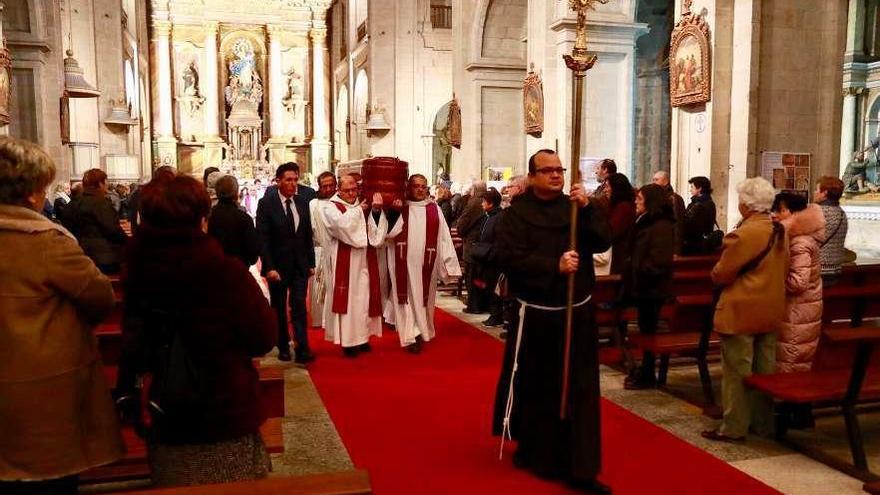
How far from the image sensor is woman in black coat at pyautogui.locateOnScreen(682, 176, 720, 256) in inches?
321

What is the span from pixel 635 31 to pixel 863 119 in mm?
8184

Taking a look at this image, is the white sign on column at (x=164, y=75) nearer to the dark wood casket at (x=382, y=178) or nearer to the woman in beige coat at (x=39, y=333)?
the dark wood casket at (x=382, y=178)

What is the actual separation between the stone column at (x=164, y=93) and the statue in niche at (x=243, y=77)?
2.52 m

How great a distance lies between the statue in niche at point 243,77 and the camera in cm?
3175

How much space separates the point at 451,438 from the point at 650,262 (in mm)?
1967

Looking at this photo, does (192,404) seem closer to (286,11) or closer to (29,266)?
(29,266)

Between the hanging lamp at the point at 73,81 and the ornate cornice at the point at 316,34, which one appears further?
the ornate cornice at the point at 316,34

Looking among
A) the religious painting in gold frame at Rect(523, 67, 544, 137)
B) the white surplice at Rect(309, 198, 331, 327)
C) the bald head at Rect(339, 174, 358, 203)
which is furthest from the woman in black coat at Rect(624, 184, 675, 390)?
the religious painting in gold frame at Rect(523, 67, 544, 137)

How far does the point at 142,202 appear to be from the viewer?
7.36 feet

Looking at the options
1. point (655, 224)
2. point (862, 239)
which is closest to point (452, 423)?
point (655, 224)

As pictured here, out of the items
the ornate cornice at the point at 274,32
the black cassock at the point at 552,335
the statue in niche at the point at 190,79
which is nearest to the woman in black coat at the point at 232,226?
the black cassock at the point at 552,335

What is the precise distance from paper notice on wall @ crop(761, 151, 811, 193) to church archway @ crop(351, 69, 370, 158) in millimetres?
16683

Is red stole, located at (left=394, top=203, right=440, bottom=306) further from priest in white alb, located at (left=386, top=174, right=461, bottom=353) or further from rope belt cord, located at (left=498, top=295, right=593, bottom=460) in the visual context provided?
rope belt cord, located at (left=498, top=295, right=593, bottom=460)

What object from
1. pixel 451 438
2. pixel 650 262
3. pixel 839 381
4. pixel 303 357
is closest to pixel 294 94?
pixel 303 357
